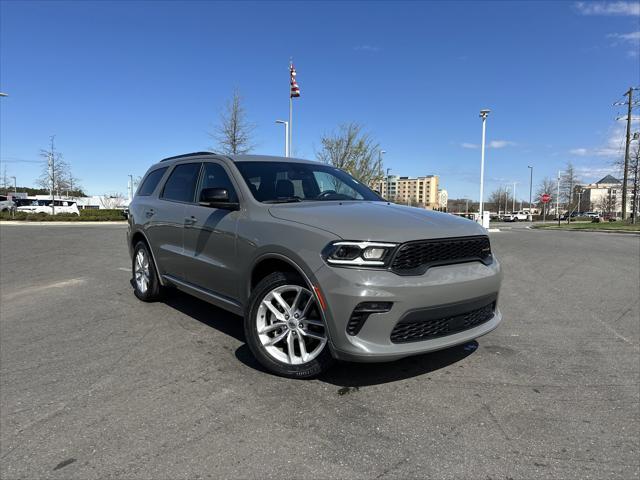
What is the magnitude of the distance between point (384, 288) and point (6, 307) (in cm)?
542

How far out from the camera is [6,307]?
A: 5816mm

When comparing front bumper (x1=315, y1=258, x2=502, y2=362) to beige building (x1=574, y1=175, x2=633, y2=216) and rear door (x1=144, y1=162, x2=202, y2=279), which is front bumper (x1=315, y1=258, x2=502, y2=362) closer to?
rear door (x1=144, y1=162, x2=202, y2=279)

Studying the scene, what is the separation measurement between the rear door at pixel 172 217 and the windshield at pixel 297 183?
0.91m

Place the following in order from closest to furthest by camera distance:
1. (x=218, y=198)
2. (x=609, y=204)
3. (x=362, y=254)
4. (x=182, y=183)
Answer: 1. (x=362, y=254)
2. (x=218, y=198)
3. (x=182, y=183)
4. (x=609, y=204)

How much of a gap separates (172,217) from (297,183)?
159 centimetres

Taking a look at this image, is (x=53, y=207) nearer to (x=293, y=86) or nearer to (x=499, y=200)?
(x=293, y=86)

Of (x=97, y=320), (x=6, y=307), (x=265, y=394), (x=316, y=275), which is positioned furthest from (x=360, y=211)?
(x=6, y=307)

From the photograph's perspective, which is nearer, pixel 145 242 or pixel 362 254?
pixel 362 254

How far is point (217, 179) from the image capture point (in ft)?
14.7

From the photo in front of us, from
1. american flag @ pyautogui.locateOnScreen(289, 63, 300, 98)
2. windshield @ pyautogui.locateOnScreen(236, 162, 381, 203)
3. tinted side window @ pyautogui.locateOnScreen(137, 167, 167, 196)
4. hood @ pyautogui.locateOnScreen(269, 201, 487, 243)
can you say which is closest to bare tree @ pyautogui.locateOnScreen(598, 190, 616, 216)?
american flag @ pyautogui.locateOnScreen(289, 63, 300, 98)

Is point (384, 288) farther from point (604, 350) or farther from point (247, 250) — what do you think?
point (604, 350)

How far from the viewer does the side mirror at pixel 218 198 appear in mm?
3812

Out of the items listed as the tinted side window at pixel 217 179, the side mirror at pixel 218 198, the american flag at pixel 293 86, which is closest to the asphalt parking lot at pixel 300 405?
the side mirror at pixel 218 198

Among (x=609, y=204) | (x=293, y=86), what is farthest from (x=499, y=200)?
(x=293, y=86)
